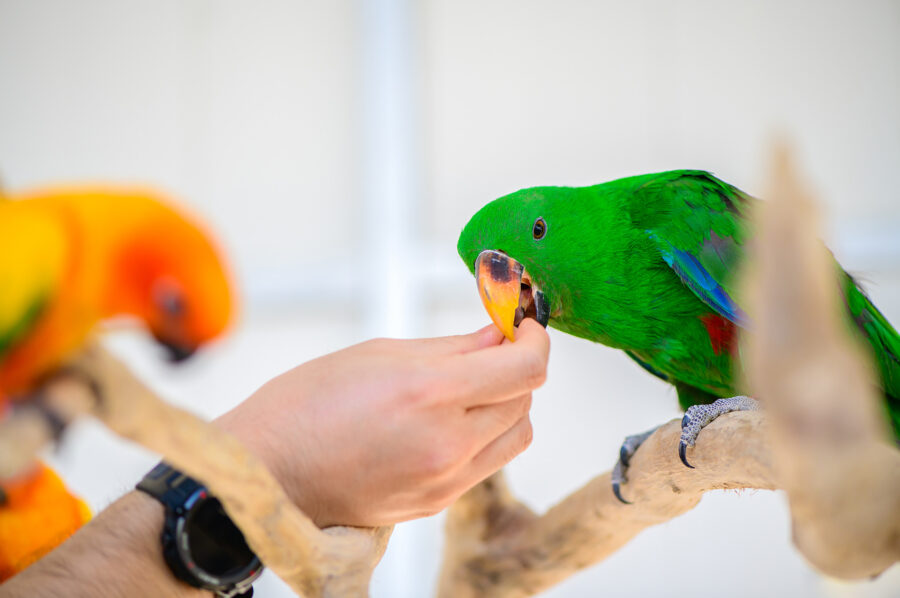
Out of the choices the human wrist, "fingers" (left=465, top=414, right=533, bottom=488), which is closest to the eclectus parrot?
the human wrist

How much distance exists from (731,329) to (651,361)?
124 mm

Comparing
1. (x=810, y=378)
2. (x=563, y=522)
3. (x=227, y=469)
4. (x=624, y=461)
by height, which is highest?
(x=810, y=378)

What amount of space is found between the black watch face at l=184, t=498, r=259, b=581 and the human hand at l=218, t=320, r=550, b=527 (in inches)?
3.8

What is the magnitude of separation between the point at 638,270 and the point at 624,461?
26 centimetres

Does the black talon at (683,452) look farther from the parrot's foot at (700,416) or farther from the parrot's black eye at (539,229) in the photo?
the parrot's black eye at (539,229)

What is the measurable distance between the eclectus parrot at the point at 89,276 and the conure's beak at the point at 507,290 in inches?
20.2

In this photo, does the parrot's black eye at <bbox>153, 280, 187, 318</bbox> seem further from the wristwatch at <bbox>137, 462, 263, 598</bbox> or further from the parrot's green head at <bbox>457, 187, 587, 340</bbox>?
the parrot's green head at <bbox>457, 187, 587, 340</bbox>

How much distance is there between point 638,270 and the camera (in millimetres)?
895

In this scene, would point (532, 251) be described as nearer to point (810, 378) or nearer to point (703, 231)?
point (703, 231)

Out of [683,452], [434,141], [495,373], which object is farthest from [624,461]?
[434,141]

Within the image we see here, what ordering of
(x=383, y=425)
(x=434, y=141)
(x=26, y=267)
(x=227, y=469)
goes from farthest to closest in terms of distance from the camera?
(x=434, y=141), (x=383, y=425), (x=227, y=469), (x=26, y=267)

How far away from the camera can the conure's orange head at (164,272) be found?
1.17 ft

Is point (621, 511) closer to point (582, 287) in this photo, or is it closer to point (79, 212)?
point (582, 287)

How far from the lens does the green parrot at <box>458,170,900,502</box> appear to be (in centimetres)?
86
